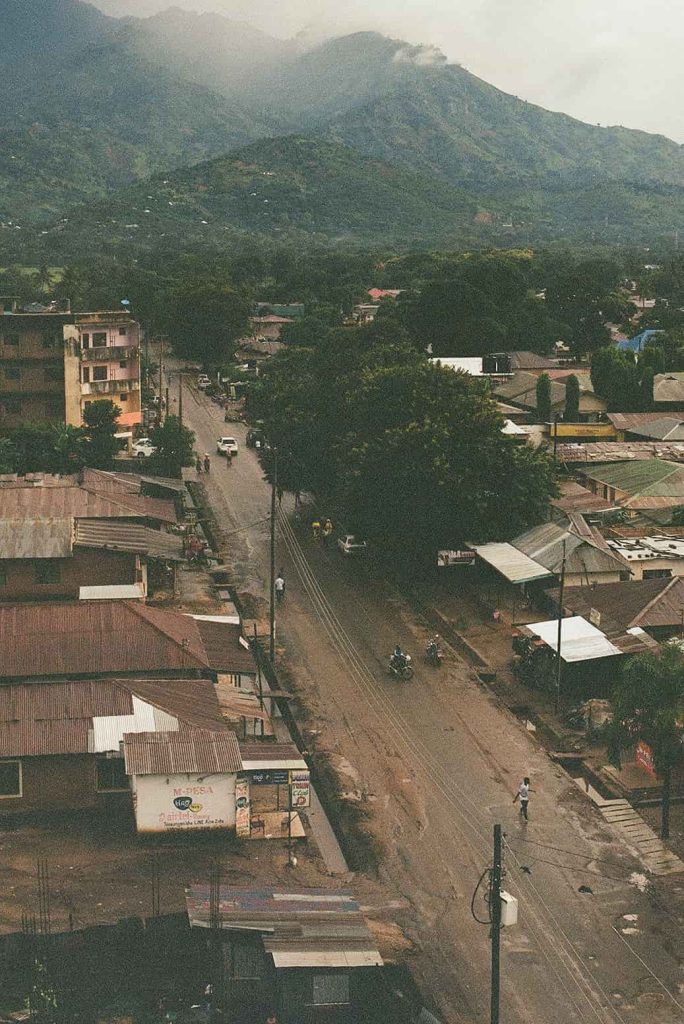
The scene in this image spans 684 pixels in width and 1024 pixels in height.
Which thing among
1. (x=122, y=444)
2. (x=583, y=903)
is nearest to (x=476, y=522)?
(x=583, y=903)

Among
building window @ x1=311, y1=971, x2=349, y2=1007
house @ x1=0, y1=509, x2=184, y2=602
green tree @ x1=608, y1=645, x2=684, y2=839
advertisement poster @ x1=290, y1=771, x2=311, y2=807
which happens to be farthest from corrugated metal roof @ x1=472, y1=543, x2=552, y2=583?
building window @ x1=311, y1=971, x2=349, y2=1007

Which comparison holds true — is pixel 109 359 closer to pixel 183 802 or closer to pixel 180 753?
pixel 180 753

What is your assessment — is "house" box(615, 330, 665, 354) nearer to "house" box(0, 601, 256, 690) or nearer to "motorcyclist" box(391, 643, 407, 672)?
"motorcyclist" box(391, 643, 407, 672)

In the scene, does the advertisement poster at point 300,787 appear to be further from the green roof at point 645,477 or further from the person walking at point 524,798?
the green roof at point 645,477

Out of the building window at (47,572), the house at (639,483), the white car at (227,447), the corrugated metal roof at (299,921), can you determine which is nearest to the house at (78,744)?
the corrugated metal roof at (299,921)

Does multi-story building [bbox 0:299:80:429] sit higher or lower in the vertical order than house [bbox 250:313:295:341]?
lower

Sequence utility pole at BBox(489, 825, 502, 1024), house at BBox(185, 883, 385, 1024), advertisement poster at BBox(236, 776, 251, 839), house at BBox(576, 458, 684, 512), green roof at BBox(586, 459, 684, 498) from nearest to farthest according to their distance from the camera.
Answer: utility pole at BBox(489, 825, 502, 1024)
house at BBox(185, 883, 385, 1024)
advertisement poster at BBox(236, 776, 251, 839)
house at BBox(576, 458, 684, 512)
green roof at BBox(586, 459, 684, 498)
